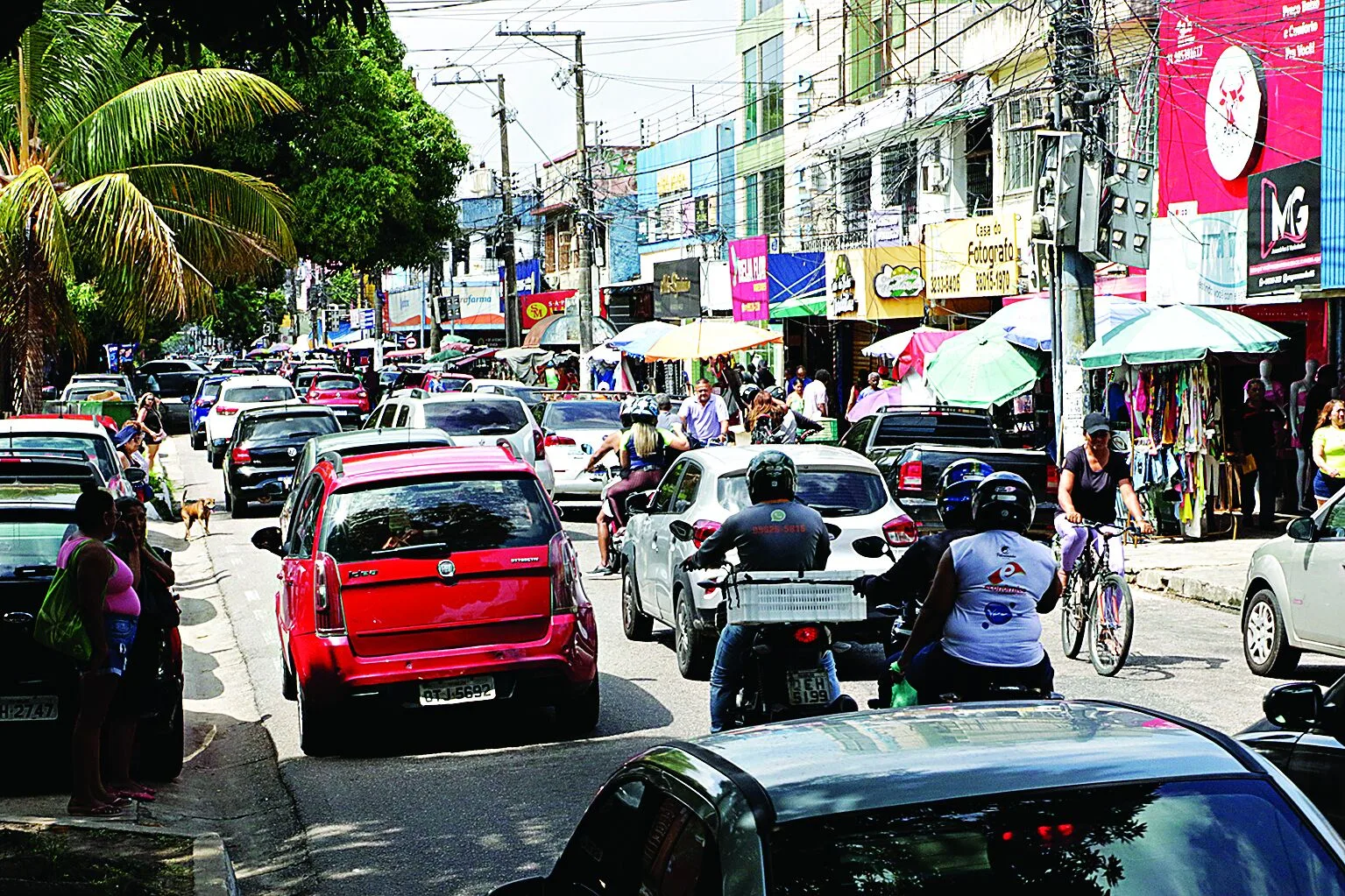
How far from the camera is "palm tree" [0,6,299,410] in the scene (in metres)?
18.3

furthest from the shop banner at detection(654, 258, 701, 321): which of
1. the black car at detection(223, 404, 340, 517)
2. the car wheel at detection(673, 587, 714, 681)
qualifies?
the car wheel at detection(673, 587, 714, 681)

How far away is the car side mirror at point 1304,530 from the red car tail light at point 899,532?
269 cm

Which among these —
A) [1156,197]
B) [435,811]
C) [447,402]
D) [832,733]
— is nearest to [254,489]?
[447,402]

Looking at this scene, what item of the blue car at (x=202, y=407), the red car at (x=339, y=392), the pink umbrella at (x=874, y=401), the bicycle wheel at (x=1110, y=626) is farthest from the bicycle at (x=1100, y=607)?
the red car at (x=339, y=392)

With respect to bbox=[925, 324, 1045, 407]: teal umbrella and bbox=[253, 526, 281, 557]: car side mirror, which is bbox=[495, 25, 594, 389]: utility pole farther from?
bbox=[253, 526, 281, 557]: car side mirror

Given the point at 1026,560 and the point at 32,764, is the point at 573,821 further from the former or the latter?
the point at 32,764

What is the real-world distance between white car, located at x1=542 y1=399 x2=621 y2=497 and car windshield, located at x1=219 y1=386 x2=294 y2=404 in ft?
44.1

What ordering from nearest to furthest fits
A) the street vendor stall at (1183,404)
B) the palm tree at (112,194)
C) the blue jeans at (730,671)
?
the blue jeans at (730,671), the palm tree at (112,194), the street vendor stall at (1183,404)

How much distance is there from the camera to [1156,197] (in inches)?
966

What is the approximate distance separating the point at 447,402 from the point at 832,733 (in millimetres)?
20937

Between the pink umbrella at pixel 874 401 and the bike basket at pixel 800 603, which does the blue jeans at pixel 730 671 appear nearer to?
the bike basket at pixel 800 603

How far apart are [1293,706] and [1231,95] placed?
1741 cm

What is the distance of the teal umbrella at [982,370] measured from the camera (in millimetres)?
22500

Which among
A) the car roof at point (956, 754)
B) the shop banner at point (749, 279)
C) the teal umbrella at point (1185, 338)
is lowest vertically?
the car roof at point (956, 754)
